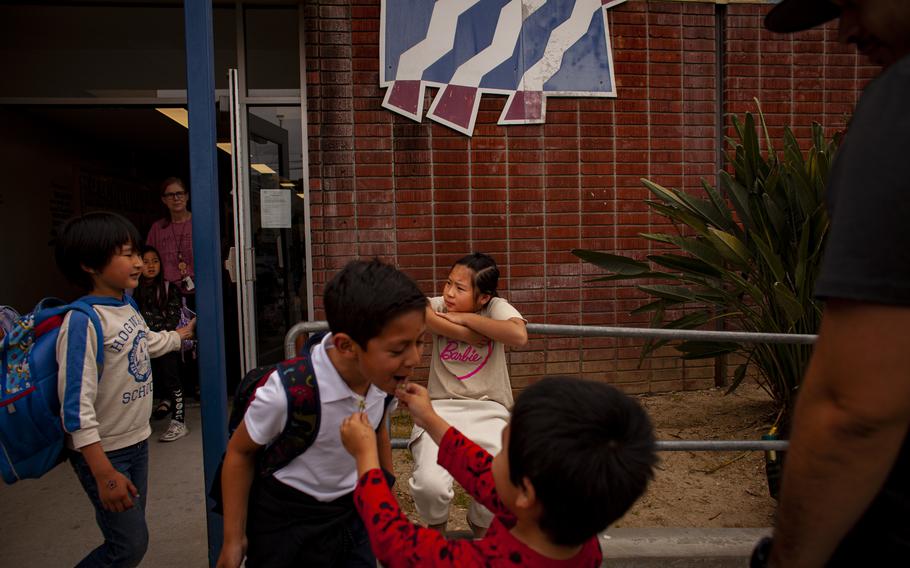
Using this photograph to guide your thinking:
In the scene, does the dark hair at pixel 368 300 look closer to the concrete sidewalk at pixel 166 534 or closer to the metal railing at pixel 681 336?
the metal railing at pixel 681 336

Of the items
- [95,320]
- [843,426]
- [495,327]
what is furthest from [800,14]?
[95,320]

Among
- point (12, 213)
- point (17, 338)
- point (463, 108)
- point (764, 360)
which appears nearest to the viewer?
point (17, 338)

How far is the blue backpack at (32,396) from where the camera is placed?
7.05ft

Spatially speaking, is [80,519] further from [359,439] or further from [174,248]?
[359,439]

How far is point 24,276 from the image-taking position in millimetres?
6750

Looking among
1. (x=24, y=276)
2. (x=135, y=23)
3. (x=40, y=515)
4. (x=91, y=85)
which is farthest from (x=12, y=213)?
(x=40, y=515)

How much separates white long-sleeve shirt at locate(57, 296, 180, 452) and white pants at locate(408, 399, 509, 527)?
43.0 inches

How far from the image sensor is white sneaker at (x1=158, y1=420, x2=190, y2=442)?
16.1 feet

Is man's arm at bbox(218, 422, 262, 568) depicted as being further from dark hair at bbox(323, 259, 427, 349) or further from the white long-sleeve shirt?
the white long-sleeve shirt

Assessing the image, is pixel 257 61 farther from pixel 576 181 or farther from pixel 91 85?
pixel 576 181

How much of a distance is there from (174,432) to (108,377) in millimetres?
2850

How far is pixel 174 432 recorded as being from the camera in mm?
4945

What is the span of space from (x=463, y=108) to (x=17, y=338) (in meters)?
3.69

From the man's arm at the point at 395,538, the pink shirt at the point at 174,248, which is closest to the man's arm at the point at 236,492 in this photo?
the man's arm at the point at 395,538
